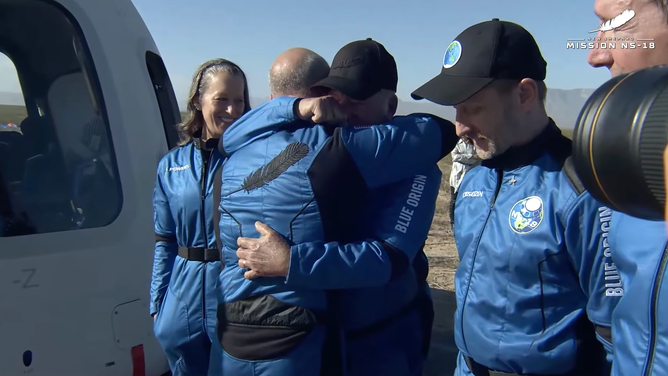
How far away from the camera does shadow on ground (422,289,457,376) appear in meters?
4.04

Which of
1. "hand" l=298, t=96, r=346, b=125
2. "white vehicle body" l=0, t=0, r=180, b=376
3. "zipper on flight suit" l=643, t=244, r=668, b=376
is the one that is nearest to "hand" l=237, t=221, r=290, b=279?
"hand" l=298, t=96, r=346, b=125

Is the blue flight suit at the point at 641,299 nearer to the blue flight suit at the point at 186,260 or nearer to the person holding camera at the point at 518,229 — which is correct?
the person holding camera at the point at 518,229

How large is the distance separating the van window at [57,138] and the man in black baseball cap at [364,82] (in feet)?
4.42

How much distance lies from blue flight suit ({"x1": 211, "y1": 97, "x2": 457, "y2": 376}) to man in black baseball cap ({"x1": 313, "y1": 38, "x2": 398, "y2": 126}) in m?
0.13

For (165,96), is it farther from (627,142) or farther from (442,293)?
(442,293)

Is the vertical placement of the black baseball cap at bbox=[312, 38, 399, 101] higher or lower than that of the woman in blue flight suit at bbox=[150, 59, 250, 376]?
higher

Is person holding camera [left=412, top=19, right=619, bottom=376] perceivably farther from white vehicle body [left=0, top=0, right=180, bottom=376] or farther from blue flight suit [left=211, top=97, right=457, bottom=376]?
white vehicle body [left=0, top=0, right=180, bottom=376]

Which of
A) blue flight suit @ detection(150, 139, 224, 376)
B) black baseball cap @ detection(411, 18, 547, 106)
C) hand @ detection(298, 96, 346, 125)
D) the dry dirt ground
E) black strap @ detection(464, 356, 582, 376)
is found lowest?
the dry dirt ground

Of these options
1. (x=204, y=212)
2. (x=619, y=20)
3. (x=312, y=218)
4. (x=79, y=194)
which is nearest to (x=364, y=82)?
(x=312, y=218)

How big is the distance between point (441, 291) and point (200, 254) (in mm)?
4233

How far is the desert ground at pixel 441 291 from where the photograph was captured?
395 cm

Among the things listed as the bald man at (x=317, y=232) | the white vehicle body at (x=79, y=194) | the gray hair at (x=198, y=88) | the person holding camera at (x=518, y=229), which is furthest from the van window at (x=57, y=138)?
the person holding camera at (x=518, y=229)

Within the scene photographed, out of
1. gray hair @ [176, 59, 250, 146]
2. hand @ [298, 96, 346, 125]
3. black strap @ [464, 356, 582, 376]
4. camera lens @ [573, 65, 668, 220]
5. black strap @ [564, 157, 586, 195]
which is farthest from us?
gray hair @ [176, 59, 250, 146]

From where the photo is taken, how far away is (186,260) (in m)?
2.27
